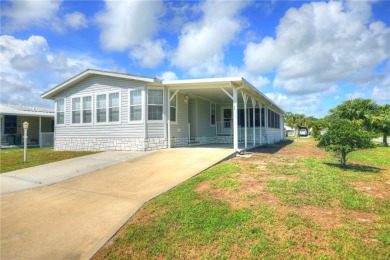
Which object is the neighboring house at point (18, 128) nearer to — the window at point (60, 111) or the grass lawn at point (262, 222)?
the window at point (60, 111)

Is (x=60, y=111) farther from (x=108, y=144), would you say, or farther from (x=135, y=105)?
(x=135, y=105)

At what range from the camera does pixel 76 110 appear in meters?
15.3

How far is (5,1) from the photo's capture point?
9.82 metres

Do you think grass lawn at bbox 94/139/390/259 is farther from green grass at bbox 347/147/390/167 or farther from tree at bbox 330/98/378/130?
tree at bbox 330/98/378/130

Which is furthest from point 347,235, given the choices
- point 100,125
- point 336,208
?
point 100,125

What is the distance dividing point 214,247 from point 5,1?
1204 cm

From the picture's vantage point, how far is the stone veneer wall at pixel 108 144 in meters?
12.6

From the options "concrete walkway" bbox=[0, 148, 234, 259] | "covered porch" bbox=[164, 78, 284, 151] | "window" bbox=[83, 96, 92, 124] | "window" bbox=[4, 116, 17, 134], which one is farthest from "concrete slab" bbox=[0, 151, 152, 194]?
"window" bbox=[4, 116, 17, 134]

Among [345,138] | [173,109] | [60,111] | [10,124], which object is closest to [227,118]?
[173,109]

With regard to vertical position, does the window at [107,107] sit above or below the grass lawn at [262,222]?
above

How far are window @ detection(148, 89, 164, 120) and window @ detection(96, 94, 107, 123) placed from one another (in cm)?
300

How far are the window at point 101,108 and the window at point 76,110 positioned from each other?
167 cm

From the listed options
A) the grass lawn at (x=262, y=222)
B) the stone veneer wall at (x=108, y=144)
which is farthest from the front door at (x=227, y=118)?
the grass lawn at (x=262, y=222)

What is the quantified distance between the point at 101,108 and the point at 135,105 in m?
2.58
